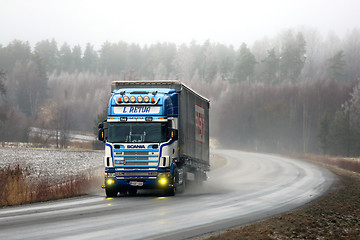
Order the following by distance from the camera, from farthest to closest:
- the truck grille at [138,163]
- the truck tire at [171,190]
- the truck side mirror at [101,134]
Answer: the truck tire at [171,190], the truck side mirror at [101,134], the truck grille at [138,163]

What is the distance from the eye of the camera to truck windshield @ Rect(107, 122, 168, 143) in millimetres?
21766

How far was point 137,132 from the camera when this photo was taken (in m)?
21.8

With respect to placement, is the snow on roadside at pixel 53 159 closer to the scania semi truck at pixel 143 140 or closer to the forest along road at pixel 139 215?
the scania semi truck at pixel 143 140

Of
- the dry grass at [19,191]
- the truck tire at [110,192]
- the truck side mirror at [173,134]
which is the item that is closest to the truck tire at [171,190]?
the truck side mirror at [173,134]

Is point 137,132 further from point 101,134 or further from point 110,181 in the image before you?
point 110,181

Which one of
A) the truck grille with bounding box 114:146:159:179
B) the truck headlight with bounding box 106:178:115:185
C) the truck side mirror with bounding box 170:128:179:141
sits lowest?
the truck headlight with bounding box 106:178:115:185

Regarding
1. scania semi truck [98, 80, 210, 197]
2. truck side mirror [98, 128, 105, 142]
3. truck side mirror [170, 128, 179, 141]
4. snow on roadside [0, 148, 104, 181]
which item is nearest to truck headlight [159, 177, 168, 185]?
scania semi truck [98, 80, 210, 197]

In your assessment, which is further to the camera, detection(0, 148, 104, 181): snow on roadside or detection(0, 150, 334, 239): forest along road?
detection(0, 148, 104, 181): snow on roadside

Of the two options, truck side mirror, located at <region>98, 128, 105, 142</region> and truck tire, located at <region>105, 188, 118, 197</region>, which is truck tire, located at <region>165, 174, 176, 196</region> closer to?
truck tire, located at <region>105, 188, 118, 197</region>

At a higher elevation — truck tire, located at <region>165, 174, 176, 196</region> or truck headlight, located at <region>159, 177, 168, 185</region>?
truck headlight, located at <region>159, 177, 168, 185</region>

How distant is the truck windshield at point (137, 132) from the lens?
21766mm

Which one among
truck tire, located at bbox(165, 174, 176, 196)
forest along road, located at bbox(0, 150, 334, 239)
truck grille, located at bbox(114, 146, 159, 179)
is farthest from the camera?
truck tire, located at bbox(165, 174, 176, 196)

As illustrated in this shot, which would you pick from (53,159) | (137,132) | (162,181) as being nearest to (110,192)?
(162,181)

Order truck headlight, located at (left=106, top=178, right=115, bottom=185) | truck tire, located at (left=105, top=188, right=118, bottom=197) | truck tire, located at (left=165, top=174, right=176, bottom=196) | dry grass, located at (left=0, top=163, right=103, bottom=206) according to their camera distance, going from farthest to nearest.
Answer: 1. truck tire, located at (left=105, top=188, right=118, bottom=197)
2. truck tire, located at (left=165, top=174, right=176, bottom=196)
3. truck headlight, located at (left=106, top=178, right=115, bottom=185)
4. dry grass, located at (left=0, top=163, right=103, bottom=206)
